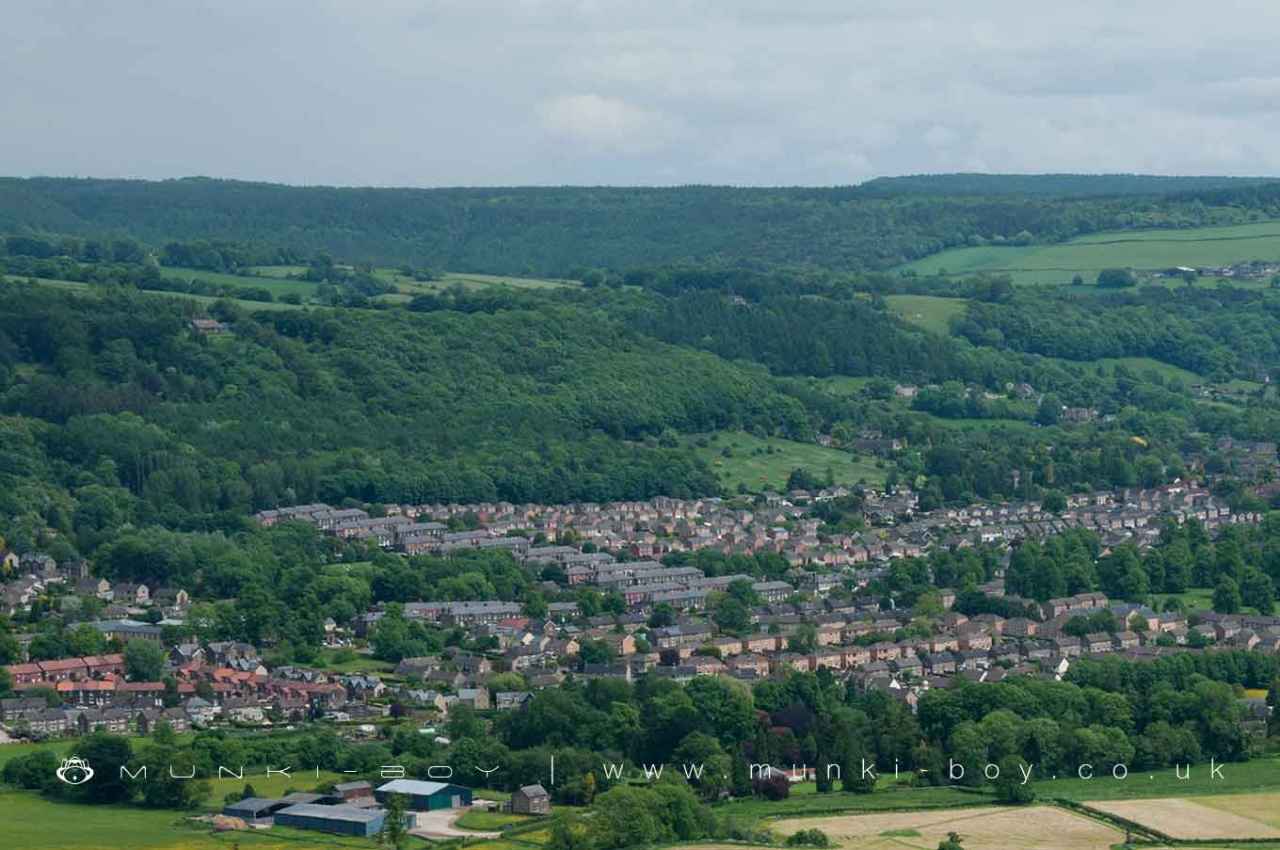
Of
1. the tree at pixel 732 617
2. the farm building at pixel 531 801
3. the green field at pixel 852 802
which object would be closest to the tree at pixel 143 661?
the tree at pixel 732 617

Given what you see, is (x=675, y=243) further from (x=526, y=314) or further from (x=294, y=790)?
(x=294, y=790)

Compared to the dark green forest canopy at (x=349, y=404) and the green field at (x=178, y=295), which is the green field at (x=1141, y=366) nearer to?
the dark green forest canopy at (x=349, y=404)

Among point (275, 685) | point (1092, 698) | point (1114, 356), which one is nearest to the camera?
point (1092, 698)

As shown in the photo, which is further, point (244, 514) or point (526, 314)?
point (526, 314)

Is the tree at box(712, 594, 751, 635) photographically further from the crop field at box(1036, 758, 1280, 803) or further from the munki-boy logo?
the munki-boy logo

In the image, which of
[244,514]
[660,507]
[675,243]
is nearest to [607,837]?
[244,514]

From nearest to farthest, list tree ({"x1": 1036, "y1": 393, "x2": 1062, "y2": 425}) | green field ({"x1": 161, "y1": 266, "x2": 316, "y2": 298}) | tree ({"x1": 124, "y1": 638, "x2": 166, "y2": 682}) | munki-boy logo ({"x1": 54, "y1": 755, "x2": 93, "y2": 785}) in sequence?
munki-boy logo ({"x1": 54, "y1": 755, "x2": 93, "y2": 785})
tree ({"x1": 124, "y1": 638, "x2": 166, "y2": 682})
tree ({"x1": 1036, "y1": 393, "x2": 1062, "y2": 425})
green field ({"x1": 161, "y1": 266, "x2": 316, "y2": 298})

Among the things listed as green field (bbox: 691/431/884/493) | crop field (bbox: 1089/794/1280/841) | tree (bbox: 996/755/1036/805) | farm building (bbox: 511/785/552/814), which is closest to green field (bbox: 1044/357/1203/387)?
green field (bbox: 691/431/884/493)
